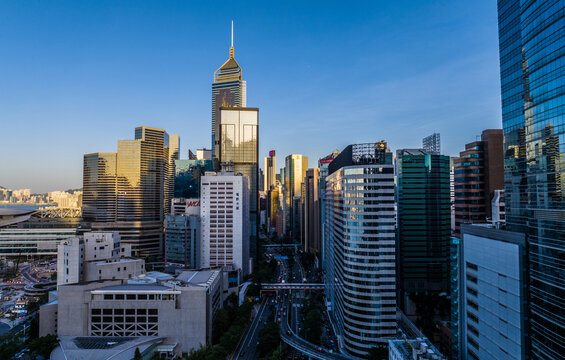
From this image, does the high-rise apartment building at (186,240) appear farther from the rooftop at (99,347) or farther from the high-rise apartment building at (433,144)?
the high-rise apartment building at (433,144)

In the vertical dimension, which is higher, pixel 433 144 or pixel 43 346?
pixel 433 144

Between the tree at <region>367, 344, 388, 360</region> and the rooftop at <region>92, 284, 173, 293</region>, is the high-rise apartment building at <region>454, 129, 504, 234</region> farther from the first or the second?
the rooftop at <region>92, 284, 173, 293</region>

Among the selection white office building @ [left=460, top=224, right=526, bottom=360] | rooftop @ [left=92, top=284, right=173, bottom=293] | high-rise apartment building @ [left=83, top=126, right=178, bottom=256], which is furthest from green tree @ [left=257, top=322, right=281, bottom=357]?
high-rise apartment building @ [left=83, top=126, right=178, bottom=256]

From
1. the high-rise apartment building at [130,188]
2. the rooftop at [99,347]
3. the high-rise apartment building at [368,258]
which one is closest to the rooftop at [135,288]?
the rooftop at [99,347]

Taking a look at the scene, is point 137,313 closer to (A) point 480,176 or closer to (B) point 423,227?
(B) point 423,227

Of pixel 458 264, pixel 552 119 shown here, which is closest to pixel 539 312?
pixel 458 264

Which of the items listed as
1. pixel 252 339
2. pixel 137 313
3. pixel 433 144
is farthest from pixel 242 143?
pixel 137 313

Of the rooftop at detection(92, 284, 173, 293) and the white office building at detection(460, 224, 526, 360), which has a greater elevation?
the white office building at detection(460, 224, 526, 360)
